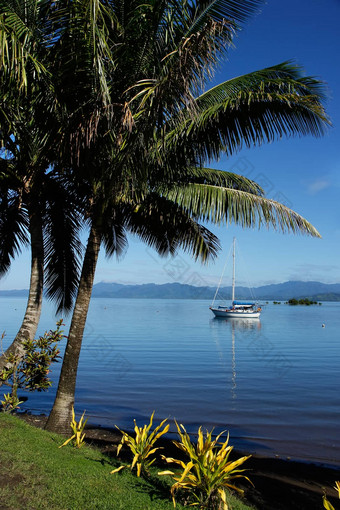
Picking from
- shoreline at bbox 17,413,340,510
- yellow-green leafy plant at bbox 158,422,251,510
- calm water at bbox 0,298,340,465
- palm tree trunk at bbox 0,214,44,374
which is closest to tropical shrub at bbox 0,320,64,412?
palm tree trunk at bbox 0,214,44,374

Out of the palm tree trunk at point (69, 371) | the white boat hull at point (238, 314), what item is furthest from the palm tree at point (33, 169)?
the white boat hull at point (238, 314)

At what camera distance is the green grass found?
15.9 ft

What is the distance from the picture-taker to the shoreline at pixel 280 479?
6785 mm

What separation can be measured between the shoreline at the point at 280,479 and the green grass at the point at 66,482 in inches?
46.7

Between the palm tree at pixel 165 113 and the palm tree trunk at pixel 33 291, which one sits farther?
the palm tree trunk at pixel 33 291

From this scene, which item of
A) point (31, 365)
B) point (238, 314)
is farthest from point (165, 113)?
point (238, 314)

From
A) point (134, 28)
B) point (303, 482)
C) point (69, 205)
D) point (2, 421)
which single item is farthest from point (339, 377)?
point (134, 28)

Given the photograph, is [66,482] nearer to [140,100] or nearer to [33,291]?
[33,291]

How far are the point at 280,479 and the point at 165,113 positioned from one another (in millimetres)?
7127

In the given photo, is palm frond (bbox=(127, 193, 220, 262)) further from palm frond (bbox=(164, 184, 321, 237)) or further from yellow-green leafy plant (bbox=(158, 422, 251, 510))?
yellow-green leafy plant (bbox=(158, 422, 251, 510))

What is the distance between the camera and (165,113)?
7480mm

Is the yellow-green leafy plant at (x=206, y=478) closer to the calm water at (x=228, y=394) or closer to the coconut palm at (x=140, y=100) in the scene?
the coconut palm at (x=140, y=100)

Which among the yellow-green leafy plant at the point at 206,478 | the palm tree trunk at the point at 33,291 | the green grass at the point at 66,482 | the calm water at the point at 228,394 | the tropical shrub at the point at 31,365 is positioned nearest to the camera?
the green grass at the point at 66,482

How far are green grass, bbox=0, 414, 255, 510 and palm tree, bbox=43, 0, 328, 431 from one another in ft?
5.51
